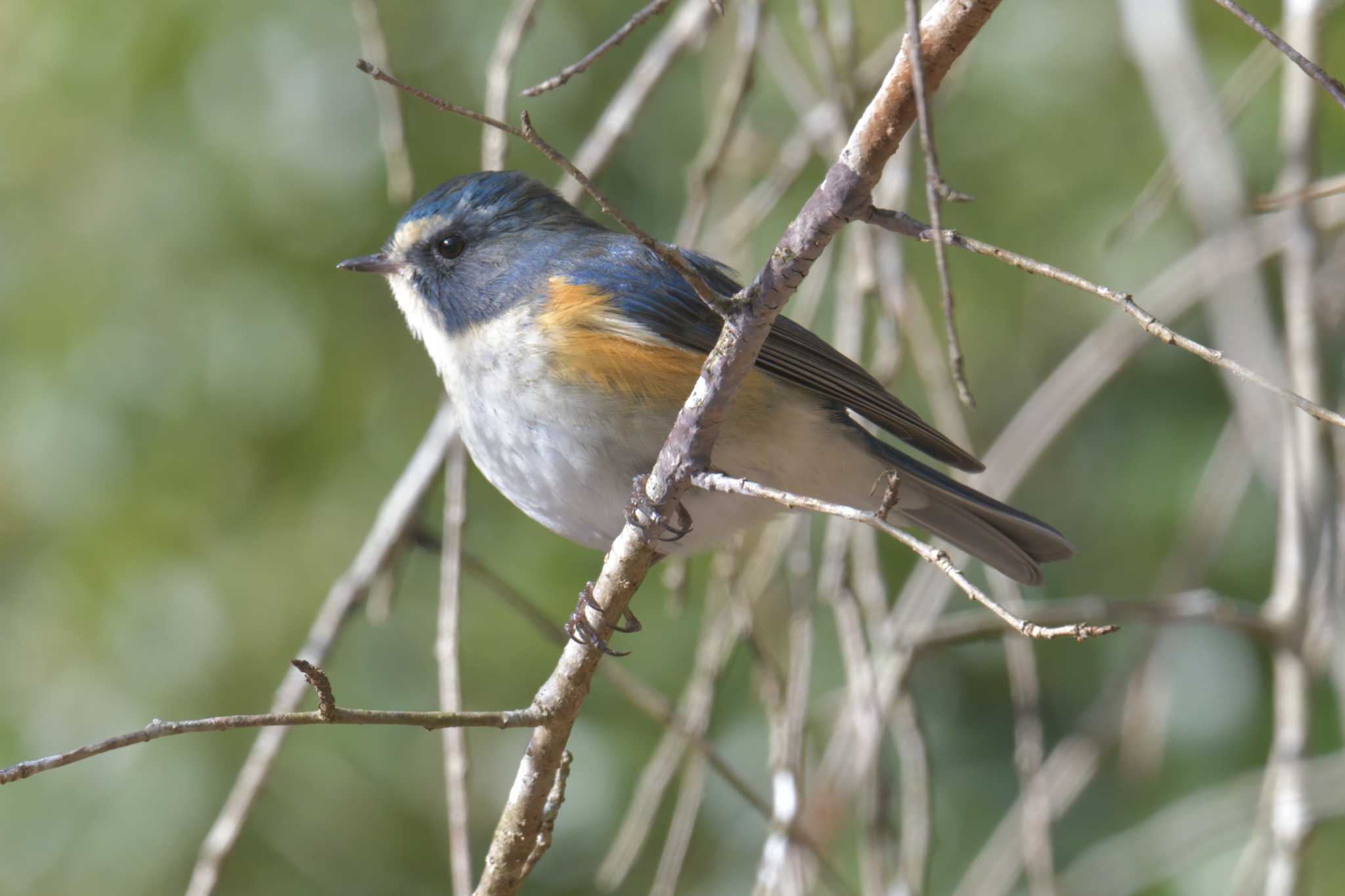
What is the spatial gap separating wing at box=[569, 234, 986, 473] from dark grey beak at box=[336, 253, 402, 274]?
50cm

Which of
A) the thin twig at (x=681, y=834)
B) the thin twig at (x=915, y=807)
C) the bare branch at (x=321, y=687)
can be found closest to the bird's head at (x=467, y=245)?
the thin twig at (x=681, y=834)

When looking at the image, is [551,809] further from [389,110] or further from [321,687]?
[389,110]

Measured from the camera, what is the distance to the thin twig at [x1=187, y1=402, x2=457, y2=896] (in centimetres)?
280

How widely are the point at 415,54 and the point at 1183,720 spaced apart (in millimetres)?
3123

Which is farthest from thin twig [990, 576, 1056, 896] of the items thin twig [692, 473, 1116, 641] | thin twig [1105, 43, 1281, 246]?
thin twig [692, 473, 1116, 641]

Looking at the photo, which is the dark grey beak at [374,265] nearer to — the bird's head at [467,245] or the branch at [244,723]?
the bird's head at [467,245]

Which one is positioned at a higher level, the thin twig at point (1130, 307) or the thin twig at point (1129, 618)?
the thin twig at point (1129, 618)

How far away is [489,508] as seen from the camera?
4.20 meters

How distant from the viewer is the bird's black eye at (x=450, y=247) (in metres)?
3.31

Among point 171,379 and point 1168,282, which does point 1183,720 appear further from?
point 171,379

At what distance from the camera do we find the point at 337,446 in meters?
4.19

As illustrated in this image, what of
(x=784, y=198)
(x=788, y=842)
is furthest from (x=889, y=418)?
(x=784, y=198)

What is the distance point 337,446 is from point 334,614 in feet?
3.88

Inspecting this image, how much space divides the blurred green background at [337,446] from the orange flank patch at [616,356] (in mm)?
1012
